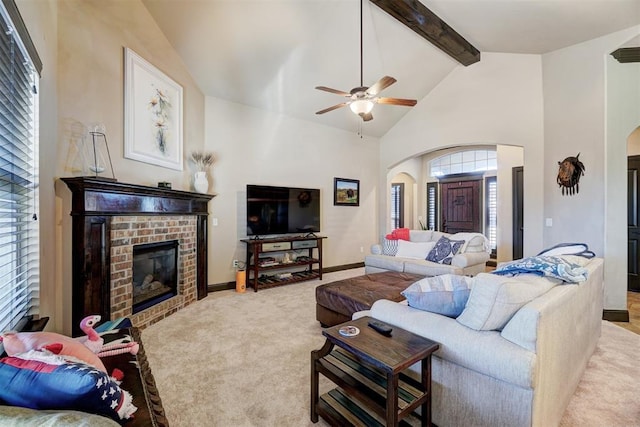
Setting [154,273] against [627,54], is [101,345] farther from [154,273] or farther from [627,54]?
[627,54]

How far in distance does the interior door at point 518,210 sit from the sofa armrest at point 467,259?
1.99 metres

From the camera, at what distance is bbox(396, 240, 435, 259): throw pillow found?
465 centimetres

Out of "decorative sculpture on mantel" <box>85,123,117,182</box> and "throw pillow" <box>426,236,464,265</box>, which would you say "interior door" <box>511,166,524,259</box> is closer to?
"throw pillow" <box>426,236,464,265</box>

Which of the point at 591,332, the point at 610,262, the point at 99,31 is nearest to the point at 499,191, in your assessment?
the point at 610,262

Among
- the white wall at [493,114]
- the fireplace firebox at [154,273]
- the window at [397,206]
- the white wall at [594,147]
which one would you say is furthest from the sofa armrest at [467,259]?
the window at [397,206]

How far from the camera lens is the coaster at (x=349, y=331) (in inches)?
62.8

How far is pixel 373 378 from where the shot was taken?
1.58m

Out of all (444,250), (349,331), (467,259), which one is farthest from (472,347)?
(444,250)

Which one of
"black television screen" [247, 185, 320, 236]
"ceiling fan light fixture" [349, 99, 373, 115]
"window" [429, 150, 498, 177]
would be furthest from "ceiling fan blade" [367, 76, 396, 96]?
"window" [429, 150, 498, 177]

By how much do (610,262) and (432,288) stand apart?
3.16 m

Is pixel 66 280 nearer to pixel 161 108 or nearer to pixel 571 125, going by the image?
pixel 161 108

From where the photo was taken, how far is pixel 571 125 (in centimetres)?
376

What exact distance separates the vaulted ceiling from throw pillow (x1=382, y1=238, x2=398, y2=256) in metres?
2.66

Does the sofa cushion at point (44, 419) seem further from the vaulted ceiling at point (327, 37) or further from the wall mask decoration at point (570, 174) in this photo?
the wall mask decoration at point (570, 174)
